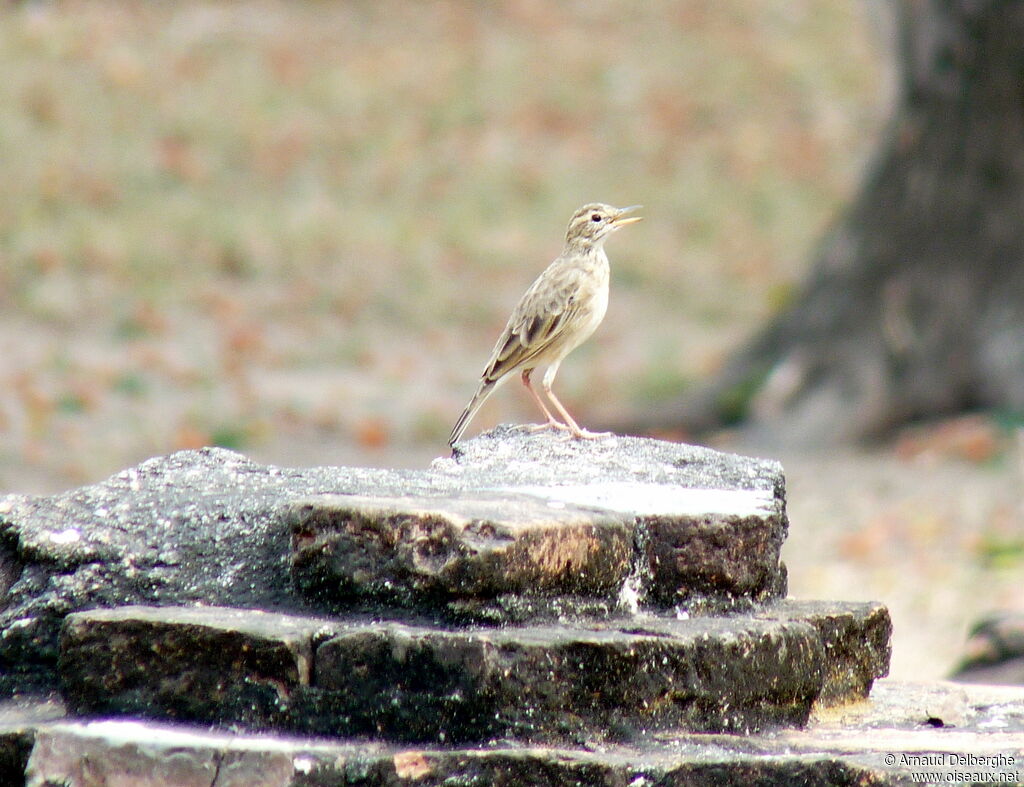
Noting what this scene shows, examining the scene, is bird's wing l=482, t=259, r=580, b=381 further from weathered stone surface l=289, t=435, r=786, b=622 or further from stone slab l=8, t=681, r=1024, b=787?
stone slab l=8, t=681, r=1024, b=787

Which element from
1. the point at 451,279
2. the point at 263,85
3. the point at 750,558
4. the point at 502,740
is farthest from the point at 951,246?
the point at 263,85

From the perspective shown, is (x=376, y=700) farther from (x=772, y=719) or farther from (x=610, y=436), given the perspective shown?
(x=610, y=436)

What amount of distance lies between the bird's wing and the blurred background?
2.92 meters

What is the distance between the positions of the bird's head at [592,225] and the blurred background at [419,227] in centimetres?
290

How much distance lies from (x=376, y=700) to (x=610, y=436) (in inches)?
69.8

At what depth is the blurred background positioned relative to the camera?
1130 cm

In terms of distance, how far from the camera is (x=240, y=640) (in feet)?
11.4

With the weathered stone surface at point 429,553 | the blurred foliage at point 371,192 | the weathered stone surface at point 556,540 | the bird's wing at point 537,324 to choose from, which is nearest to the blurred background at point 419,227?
the blurred foliage at point 371,192

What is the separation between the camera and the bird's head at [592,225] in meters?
6.28

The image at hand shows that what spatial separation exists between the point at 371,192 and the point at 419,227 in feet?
4.02

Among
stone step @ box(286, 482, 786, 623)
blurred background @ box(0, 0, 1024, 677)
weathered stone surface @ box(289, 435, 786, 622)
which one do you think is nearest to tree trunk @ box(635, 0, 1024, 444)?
blurred background @ box(0, 0, 1024, 677)

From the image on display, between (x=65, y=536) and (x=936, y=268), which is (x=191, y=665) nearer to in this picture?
(x=65, y=536)

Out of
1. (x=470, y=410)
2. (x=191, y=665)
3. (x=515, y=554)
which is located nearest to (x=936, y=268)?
(x=470, y=410)

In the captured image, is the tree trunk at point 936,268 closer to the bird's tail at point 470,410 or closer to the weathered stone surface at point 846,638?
the bird's tail at point 470,410
